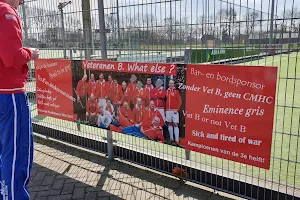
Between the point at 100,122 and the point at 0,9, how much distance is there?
2.25 meters

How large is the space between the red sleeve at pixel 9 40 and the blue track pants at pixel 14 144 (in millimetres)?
366

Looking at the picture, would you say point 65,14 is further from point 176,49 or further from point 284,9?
point 284,9

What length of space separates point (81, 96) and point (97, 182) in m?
1.35

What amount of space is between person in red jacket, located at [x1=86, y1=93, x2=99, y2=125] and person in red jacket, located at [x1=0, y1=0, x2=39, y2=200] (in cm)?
156

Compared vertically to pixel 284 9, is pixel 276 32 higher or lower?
lower

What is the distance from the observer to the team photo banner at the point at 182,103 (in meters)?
2.96

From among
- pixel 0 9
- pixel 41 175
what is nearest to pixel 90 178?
pixel 41 175

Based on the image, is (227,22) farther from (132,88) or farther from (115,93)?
(115,93)

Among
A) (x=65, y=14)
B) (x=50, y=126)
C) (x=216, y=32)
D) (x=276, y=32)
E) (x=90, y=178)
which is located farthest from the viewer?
(x=50, y=126)

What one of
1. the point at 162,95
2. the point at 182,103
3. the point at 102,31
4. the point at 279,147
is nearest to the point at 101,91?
the point at 102,31

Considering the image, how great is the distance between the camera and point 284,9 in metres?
2.86

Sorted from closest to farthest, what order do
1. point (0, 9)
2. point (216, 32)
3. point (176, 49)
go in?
point (0, 9) < point (216, 32) < point (176, 49)

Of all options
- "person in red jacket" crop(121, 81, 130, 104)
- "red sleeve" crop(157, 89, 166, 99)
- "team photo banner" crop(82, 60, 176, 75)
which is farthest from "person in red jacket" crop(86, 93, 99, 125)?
"red sleeve" crop(157, 89, 166, 99)

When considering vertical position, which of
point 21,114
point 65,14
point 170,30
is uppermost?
point 65,14
